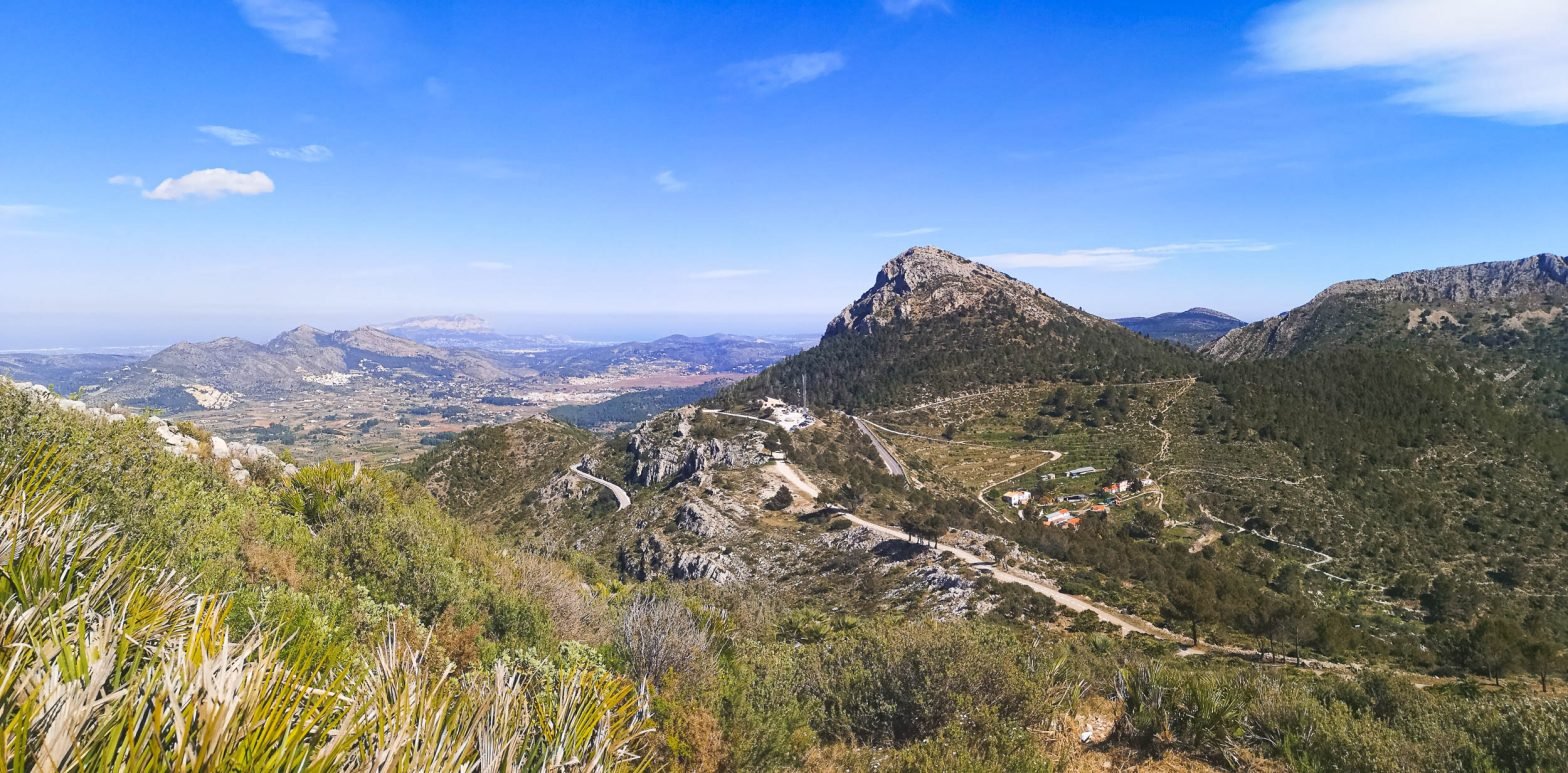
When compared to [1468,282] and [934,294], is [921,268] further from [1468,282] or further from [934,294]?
[1468,282]

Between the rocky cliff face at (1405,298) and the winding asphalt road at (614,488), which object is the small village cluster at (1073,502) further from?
the rocky cliff face at (1405,298)

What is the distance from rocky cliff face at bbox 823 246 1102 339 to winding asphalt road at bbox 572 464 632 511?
7167 cm

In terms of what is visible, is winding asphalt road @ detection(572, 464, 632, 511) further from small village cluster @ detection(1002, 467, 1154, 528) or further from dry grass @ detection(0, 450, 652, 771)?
dry grass @ detection(0, 450, 652, 771)

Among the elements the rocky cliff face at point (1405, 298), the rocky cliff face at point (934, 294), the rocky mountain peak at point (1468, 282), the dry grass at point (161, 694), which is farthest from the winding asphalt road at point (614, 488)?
the rocky mountain peak at point (1468, 282)

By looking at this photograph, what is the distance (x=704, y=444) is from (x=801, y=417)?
746 inches

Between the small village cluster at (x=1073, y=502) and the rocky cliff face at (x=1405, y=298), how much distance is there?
307 ft

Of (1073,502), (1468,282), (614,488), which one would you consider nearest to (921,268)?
(1073,502)

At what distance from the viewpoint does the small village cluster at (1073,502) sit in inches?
2008

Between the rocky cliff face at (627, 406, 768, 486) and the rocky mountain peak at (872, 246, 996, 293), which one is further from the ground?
the rocky mountain peak at (872, 246, 996, 293)

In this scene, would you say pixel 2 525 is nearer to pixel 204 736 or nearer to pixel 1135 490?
pixel 204 736

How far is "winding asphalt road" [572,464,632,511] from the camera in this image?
6112 cm

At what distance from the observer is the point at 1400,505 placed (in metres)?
51.3

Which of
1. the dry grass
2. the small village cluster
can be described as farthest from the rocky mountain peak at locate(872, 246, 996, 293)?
the dry grass

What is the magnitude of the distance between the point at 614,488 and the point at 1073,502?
44654 mm
